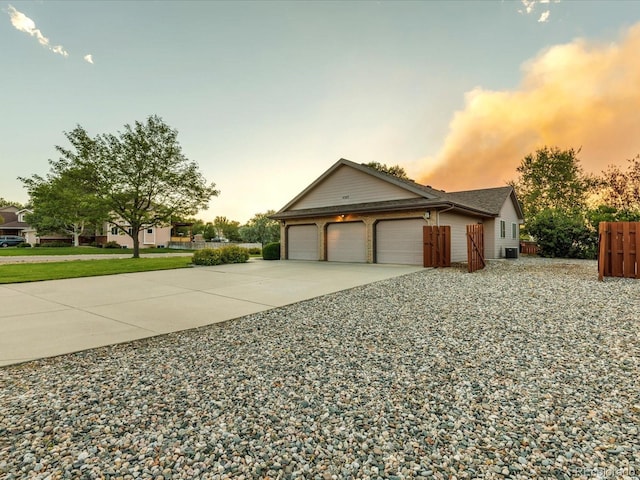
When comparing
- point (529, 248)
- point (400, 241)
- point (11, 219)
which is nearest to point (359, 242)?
point (400, 241)

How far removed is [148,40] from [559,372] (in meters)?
16.6

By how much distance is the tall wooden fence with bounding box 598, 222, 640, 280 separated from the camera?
8.59 m

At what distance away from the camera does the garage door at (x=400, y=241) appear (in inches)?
533

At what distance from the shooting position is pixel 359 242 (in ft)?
50.3

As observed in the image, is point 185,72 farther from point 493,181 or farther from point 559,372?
point 493,181

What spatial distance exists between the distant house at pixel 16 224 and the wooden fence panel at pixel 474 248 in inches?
2014

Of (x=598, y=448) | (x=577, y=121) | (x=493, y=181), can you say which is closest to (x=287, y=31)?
(x=598, y=448)

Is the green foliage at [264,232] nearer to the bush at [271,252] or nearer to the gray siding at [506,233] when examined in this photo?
the bush at [271,252]

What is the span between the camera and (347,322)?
488 cm

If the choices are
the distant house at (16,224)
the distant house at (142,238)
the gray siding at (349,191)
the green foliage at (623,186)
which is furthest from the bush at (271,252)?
the distant house at (16,224)

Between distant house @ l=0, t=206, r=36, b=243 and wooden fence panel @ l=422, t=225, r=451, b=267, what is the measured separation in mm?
49416

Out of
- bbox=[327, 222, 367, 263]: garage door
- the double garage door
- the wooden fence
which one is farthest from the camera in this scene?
the wooden fence

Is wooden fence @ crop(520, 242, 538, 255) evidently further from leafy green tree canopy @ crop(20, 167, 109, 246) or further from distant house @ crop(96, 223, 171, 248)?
distant house @ crop(96, 223, 171, 248)

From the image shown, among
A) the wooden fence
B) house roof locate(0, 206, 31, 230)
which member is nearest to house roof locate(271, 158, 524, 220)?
the wooden fence
